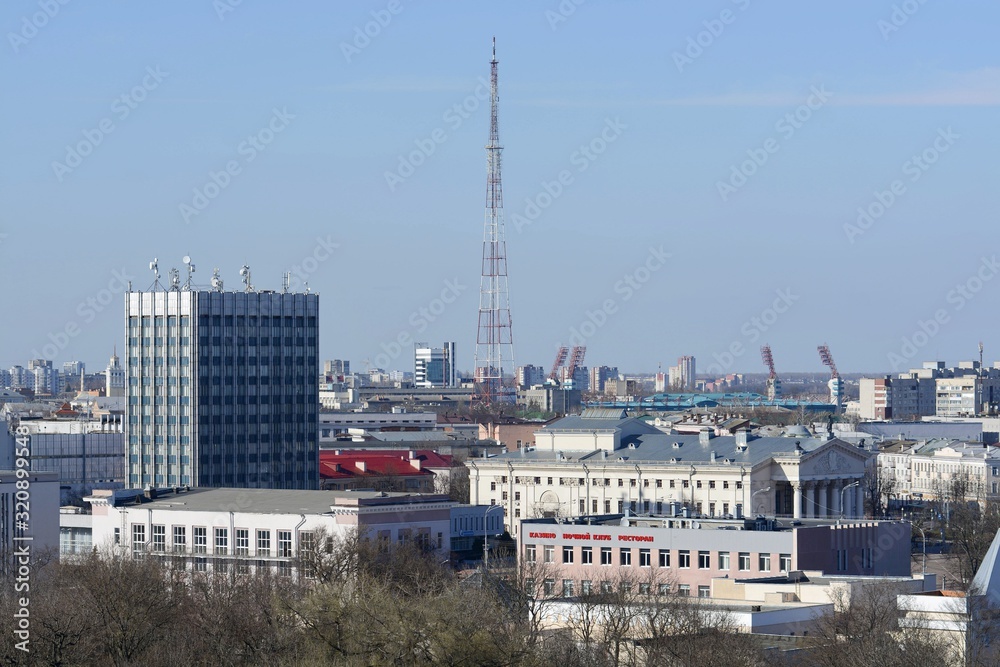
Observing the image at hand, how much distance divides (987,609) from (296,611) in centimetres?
1643

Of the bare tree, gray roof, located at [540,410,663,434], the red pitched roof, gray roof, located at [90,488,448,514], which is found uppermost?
gray roof, located at [540,410,663,434]

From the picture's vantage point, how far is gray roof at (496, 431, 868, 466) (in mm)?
107025

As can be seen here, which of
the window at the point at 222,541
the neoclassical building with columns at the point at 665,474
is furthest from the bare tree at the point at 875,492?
the window at the point at 222,541

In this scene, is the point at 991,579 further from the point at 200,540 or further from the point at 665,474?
the point at 665,474

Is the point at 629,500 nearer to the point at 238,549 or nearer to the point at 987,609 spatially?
the point at 238,549

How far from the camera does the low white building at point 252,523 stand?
7688cm

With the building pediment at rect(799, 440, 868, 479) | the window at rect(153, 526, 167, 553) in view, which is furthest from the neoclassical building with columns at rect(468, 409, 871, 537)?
the window at rect(153, 526, 167, 553)

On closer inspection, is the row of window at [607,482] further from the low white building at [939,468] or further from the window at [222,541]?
the low white building at [939,468]

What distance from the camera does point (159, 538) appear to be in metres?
81.1

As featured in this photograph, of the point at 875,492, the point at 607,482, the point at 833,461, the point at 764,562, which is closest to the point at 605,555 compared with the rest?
the point at 764,562

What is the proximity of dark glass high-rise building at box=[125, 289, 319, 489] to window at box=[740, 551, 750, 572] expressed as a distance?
144 feet

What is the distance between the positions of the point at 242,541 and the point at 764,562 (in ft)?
64.1

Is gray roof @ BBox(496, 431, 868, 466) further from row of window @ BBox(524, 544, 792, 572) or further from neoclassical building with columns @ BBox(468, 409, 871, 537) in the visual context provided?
row of window @ BBox(524, 544, 792, 572)

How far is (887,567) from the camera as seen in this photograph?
7412 cm
